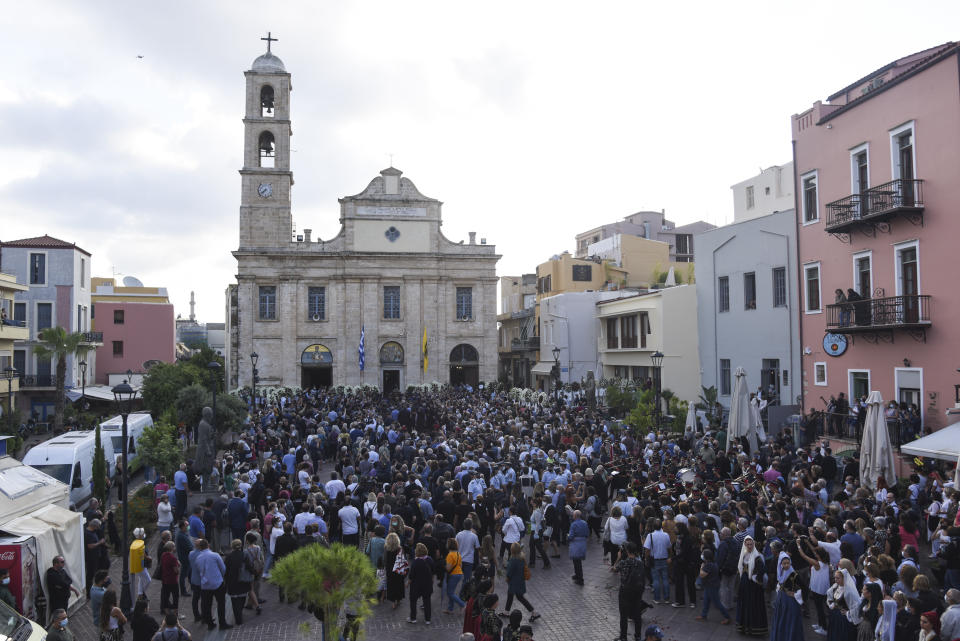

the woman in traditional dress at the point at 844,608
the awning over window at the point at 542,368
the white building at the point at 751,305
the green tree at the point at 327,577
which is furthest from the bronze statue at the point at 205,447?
the awning over window at the point at 542,368

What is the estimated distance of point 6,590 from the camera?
9.54 m

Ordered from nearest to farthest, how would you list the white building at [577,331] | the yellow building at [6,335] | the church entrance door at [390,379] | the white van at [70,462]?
1. the white van at [70,462]
2. the yellow building at [6,335]
3. the white building at [577,331]
4. the church entrance door at [390,379]

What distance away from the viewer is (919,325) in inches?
704

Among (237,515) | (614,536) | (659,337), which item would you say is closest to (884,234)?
(614,536)

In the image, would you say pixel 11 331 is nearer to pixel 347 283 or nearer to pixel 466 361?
pixel 347 283

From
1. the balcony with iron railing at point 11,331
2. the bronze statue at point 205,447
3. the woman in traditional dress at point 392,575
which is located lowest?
the woman in traditional dress at point 392,575

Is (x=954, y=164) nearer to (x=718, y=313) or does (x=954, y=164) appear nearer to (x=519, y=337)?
(x=718, y=313)

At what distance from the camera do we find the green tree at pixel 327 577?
22.6 ft

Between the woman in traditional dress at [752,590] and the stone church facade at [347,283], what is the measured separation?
129 ft

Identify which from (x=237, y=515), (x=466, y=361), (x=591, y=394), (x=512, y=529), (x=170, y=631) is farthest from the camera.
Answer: (x=466, y=361)

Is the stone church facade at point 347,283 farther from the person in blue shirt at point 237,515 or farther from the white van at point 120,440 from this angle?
the person in blue shirt at point 237,515

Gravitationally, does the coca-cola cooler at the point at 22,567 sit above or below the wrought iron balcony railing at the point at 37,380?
below

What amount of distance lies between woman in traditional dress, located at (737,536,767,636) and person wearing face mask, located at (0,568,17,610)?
9.76 meters

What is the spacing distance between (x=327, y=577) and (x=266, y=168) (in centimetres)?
4561
